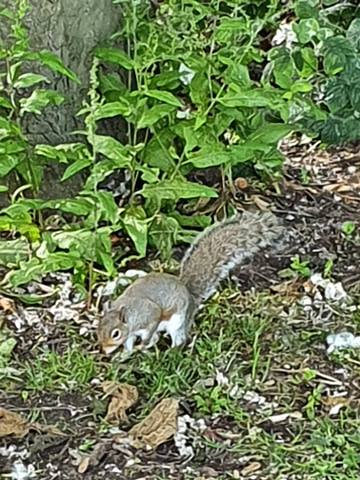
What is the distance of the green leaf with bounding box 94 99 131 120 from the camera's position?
366 centimetres

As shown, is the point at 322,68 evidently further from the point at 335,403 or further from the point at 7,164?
the point at 335,403

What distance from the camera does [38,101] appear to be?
369cm

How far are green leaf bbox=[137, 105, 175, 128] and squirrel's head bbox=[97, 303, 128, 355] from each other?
689 mm

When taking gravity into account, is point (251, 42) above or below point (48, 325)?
above

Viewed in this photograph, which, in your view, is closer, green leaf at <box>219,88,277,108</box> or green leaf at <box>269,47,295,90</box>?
green leaf at <box>219,88,277,108</box>

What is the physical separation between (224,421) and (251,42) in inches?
53.8

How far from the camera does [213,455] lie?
312 cm

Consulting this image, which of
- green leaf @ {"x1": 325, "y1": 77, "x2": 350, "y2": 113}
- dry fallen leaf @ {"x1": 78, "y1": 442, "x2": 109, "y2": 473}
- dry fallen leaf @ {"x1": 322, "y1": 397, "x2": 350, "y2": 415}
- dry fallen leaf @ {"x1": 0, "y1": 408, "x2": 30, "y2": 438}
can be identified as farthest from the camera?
green leaf @ {"x1": 325, "y1": 77, "x2": 350, "y2": 113}

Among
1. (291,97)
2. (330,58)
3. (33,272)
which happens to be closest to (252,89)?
(291,97)

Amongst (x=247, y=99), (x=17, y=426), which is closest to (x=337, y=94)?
(x=247, y=99)

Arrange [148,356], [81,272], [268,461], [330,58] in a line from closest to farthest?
1. [268,461]
2. [148,356]
3. [81,272]
4. [330,58]

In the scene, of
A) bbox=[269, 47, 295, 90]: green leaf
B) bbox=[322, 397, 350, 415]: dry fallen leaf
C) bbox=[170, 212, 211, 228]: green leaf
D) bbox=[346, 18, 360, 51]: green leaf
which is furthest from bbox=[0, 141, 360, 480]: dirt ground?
bbox=[346, 18, 360, 51]: green leaf

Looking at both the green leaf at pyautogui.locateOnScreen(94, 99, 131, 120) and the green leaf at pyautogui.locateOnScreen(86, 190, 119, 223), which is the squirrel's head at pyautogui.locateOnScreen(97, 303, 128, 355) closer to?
the green leaf at pyautogui.locateOnScreen(86, 190, 119, 223)

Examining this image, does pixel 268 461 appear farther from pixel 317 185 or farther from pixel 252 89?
pixel 317 185
